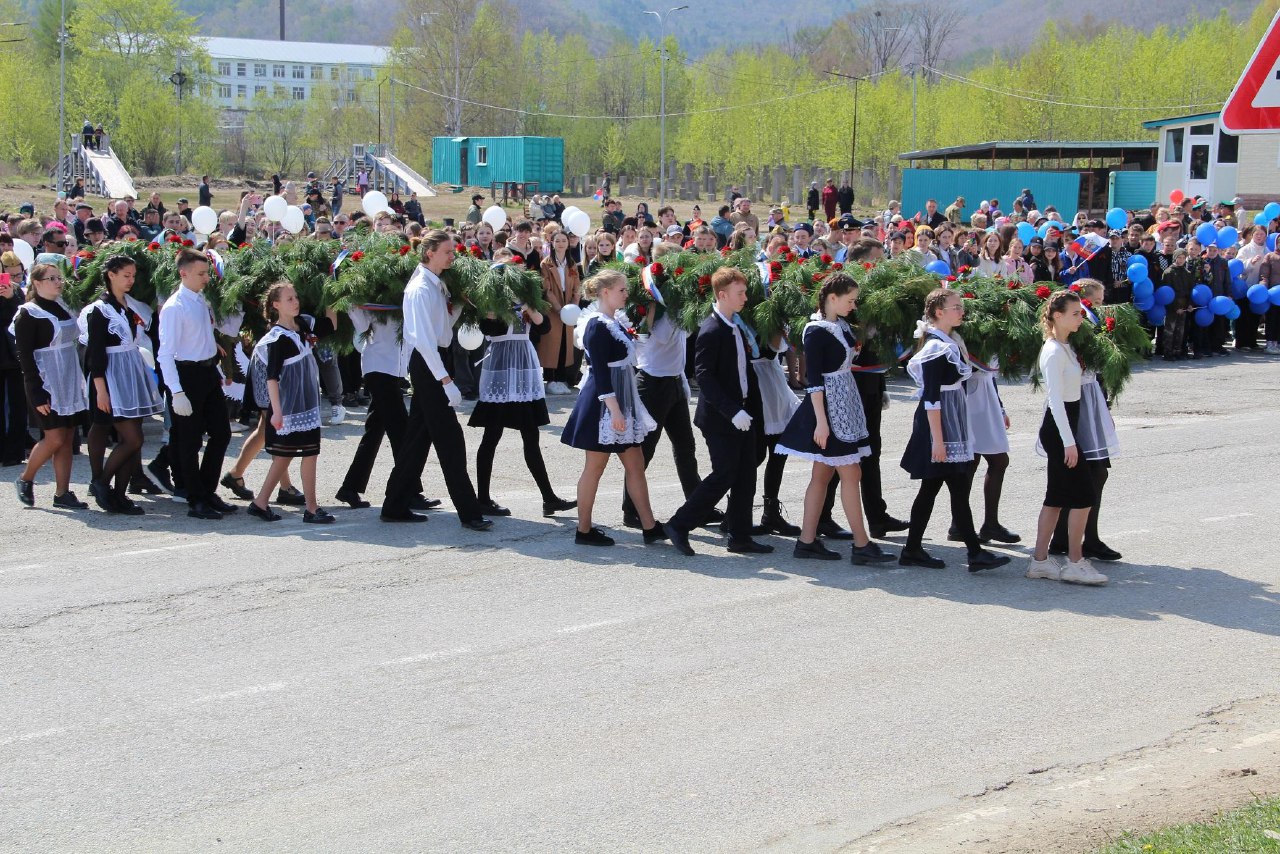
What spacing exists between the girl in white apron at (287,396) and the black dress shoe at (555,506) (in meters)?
1.49

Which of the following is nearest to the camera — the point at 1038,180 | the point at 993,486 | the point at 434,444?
the point at 993,486

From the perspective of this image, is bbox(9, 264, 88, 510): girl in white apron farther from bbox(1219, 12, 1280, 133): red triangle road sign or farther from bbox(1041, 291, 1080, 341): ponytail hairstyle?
bbox(1219, 12, 1280, 133): red triangle road sign

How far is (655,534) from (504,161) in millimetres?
53491

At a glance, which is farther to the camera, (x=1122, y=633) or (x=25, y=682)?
(x=1122, y=633)

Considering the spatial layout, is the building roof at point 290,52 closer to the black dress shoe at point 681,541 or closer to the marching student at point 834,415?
the black dress shoe at point 681,541

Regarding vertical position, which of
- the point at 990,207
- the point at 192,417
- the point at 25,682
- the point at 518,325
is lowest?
the point at 25,682

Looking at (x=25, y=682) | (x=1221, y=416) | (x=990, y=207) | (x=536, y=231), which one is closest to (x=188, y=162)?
(x=990, y=207)

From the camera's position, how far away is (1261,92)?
16.2 feet

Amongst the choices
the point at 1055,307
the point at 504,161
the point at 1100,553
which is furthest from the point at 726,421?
the point at 504,161

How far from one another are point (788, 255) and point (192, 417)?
4.38 meters

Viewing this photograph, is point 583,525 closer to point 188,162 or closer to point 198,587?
point 198,587

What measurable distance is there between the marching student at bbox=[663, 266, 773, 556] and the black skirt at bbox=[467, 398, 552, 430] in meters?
1.43

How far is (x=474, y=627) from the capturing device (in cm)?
736

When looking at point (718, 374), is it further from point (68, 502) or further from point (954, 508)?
point (68, 502)
